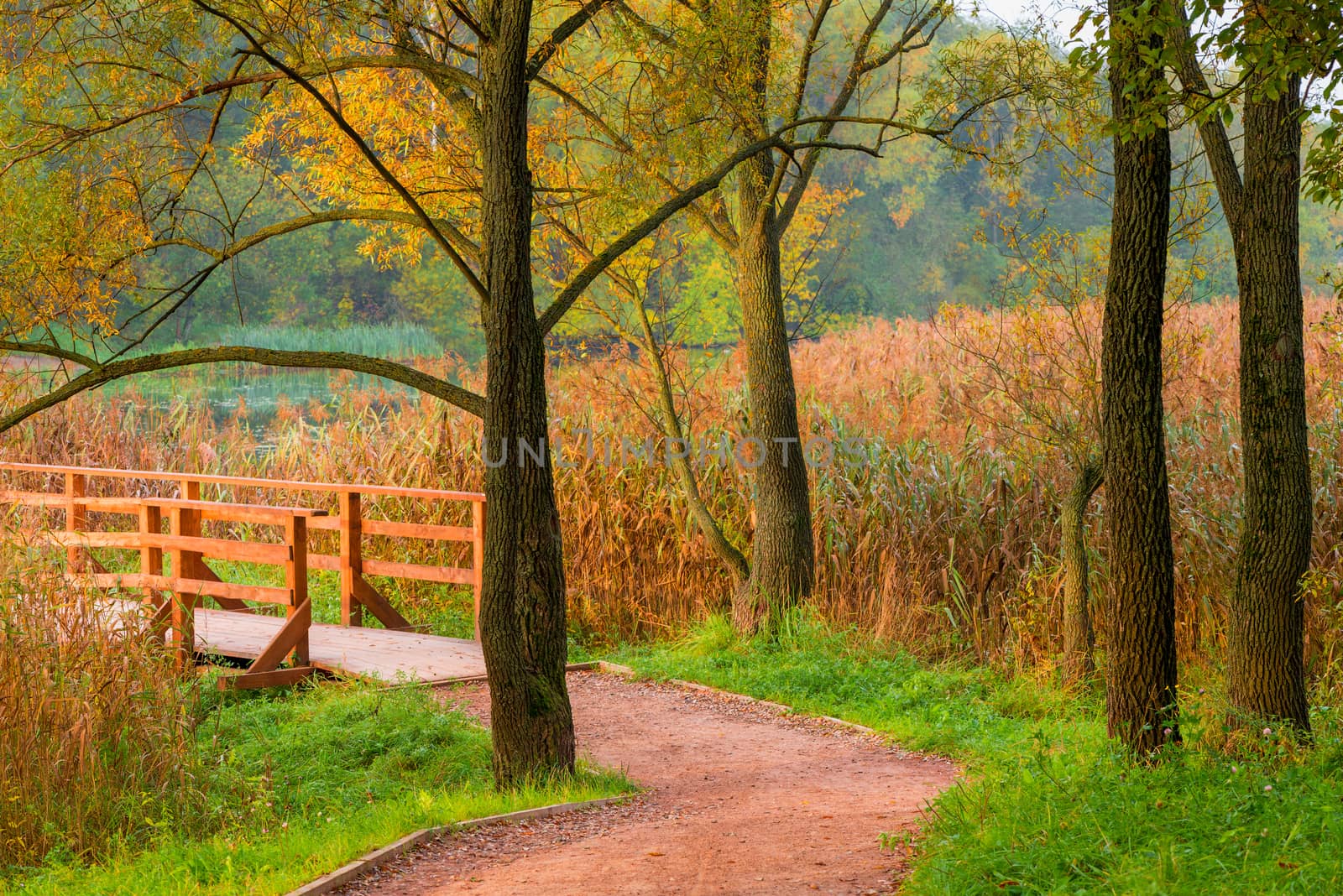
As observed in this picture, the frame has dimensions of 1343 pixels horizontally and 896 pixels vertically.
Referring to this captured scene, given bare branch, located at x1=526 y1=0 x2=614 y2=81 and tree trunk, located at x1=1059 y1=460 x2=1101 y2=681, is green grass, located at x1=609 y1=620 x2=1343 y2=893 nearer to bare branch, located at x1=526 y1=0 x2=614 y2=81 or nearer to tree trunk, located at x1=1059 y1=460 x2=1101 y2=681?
tree trunk, located at x1=1059 y1=460 x2=1101 y2=681

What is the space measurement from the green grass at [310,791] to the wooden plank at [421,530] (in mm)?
1573

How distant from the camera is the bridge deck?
8.10 m

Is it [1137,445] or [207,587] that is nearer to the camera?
[1137,445]

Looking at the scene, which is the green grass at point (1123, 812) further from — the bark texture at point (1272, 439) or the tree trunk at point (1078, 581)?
the tree trunk at point (1078, 581)

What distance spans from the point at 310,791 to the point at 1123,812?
3.75 metres

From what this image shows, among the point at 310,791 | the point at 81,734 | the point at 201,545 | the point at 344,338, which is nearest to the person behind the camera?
the point at 81,734

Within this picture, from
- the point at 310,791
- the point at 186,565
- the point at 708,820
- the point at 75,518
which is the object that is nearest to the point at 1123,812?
the point at 708,820

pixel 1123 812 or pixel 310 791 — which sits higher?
pixel 1123 812

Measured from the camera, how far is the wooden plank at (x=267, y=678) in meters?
7.78

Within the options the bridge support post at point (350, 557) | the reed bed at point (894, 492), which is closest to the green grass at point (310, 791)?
the bridge support post at point (350, 557)

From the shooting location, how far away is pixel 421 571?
9.34m

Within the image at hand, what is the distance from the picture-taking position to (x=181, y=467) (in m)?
14.4

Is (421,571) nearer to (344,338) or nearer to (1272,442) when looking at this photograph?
(1272,442)

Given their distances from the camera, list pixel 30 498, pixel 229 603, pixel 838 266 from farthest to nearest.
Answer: pixel 838 266 → pixel 229 603 → pixel 30 498
